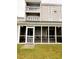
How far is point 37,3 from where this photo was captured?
6684 millimetres

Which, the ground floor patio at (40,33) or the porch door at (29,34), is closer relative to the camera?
the ground floor patio at (40,33)

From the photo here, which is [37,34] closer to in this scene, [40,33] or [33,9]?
[40,33]

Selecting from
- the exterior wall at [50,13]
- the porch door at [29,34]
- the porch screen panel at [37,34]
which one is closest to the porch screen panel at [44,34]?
the porch screen panel at [37,34]

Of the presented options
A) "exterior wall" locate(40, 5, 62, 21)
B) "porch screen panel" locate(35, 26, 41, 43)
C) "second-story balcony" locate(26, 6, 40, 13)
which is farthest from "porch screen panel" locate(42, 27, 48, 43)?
"second-story balcony" locate(26, 6, 40, 13)

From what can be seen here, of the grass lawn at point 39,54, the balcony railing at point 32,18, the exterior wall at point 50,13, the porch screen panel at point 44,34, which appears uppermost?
the exterior wall at point 50,13

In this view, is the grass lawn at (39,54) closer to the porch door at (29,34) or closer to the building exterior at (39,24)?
the building exterior at (39,24)

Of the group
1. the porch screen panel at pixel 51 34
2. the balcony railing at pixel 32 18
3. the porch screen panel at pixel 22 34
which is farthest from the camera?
the balcony railing at pixel 32 18

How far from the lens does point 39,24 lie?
5.82 m

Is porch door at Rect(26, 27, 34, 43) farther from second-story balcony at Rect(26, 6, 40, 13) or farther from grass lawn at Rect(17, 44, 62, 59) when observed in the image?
grass lawn at Rect(17, 44, 62, 59)

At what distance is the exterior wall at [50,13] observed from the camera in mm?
6203
